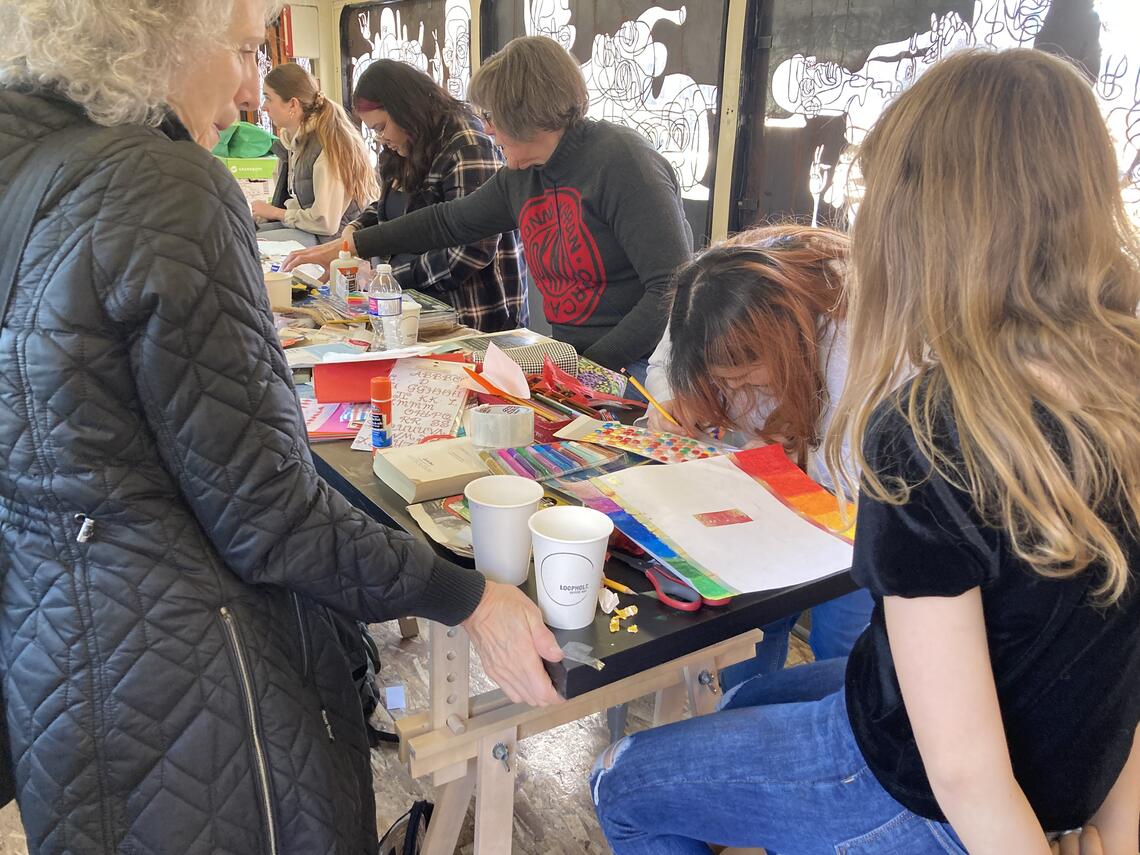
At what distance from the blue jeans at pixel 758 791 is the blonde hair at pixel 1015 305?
0.32 meters

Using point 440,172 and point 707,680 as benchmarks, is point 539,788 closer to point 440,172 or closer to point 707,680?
point 707,680

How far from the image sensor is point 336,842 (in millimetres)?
958

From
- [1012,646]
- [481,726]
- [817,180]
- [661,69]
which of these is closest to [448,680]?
[481,726]

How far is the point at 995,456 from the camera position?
721 mm

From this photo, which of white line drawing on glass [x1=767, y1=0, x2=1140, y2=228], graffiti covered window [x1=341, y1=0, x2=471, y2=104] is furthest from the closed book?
graffiti covered window [x1=341, y1=0, x2=471, y2=104]

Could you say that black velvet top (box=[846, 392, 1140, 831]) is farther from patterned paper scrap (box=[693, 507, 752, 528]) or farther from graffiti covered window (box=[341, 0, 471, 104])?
graffiti covered window (box=[341, 0, 471, 104])

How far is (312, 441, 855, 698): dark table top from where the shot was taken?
948 mm

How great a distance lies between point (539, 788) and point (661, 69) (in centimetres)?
311

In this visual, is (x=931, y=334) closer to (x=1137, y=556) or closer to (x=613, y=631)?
(x=1137, y=556)

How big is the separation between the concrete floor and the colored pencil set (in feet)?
2.68

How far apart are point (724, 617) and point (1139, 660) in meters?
0.42

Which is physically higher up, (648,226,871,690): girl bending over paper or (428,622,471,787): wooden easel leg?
(648,226,871,690): girl bending over paper

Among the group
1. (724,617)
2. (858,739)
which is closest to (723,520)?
(724,617)

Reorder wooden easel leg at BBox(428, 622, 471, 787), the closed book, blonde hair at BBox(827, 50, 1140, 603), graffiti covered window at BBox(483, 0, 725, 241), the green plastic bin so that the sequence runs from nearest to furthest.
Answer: blonde hair at BBox(827, 50, 1140, 603)
wooden easel leg at BBox(428, 622, 471, 787)
the closed book
graffiti covered window at BBox(483, 0, 725, 241)
the green plastic bin
